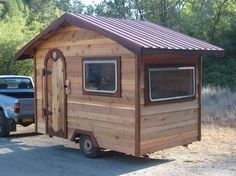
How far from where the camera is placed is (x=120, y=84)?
28.7 ft

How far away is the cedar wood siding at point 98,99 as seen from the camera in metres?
8.58

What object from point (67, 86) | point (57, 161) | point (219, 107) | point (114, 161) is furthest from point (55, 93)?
point (219, 107)

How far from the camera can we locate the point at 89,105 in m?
9.48

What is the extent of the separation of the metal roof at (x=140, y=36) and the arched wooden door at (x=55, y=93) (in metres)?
0.64

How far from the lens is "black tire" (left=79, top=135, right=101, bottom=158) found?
9.41 metres

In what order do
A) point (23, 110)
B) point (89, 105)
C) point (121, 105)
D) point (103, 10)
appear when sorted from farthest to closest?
point (103, 10) → point (23, 110) → point (89, 105) → point (121, 105)

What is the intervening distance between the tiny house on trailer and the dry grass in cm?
420

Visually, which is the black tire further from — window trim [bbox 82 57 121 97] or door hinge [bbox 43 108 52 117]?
door hinge [bbox 43 108 52 117]

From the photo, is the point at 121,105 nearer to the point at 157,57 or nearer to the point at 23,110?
the point at 157,57

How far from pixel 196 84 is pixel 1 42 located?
15.1m

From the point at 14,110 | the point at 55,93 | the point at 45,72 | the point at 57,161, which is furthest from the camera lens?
the point at 14,110

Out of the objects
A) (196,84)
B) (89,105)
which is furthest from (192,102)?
(89,105)

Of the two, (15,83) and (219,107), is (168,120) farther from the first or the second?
(219,107)

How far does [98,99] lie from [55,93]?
5.46ft
